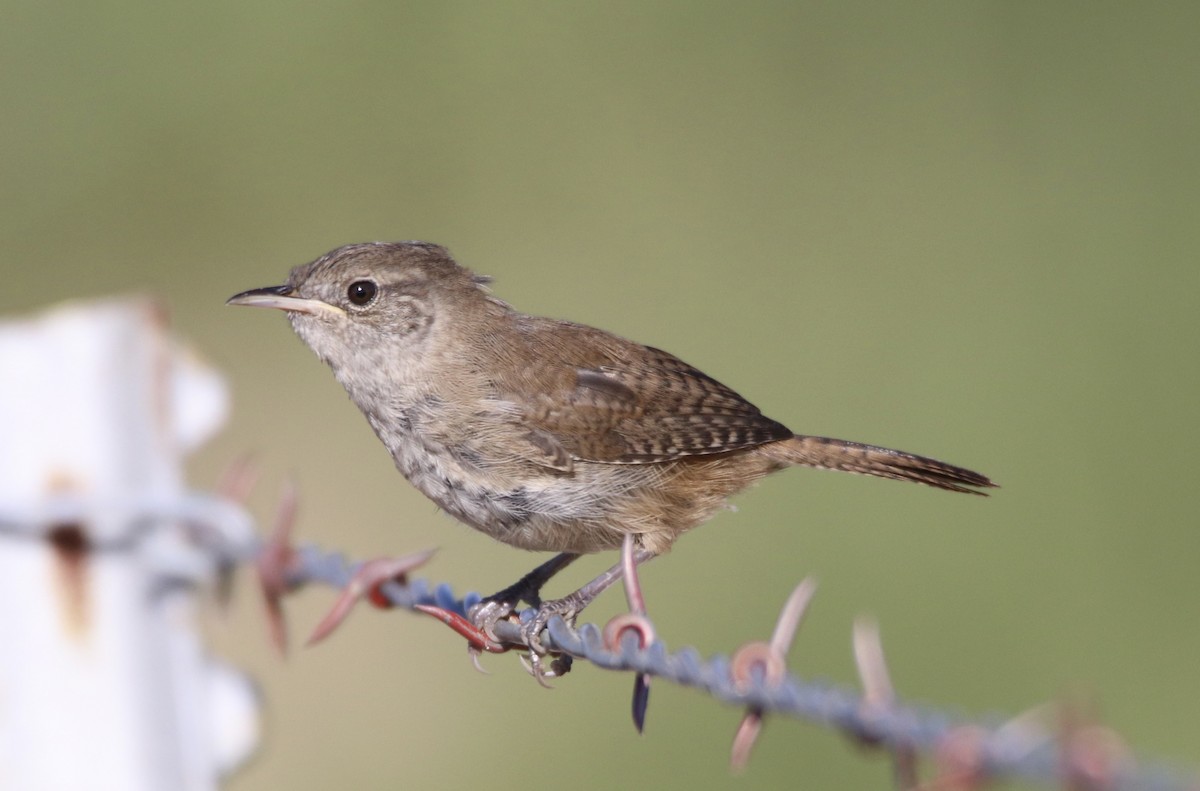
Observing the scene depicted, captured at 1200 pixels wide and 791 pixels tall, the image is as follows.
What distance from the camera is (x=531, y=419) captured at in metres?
3.19

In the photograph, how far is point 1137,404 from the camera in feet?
18.1

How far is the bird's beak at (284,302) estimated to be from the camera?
133 inches

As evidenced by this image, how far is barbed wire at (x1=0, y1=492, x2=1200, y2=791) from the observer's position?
41.2 inches

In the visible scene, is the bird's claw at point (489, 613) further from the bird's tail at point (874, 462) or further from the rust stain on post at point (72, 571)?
the rust stain on post at point (72, 571)

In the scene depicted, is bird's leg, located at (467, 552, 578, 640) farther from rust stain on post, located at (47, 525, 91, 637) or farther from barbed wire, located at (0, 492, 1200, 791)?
rust stain on post, located at (47, 525, 91, 637)

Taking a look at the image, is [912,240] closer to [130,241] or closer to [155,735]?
[130,241]

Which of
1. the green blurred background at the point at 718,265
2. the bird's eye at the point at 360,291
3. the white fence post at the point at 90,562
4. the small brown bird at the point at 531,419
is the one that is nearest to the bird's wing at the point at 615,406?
the small brown bird at the point at 531,419

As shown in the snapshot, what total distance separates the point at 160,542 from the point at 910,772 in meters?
1.03

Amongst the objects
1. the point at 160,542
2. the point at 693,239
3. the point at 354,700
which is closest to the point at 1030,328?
the point at 693,239

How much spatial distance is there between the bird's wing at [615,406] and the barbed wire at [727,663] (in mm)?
797

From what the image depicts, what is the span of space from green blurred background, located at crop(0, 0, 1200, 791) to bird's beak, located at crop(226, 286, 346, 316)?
2177 millimetres

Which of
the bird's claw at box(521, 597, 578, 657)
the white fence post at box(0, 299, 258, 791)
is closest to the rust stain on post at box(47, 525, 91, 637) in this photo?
the white fence post at box(0, 299, 258, 791)

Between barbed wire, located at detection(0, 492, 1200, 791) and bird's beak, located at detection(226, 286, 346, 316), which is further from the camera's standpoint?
bird's beak, located at detection(226, 286, 346, 316)

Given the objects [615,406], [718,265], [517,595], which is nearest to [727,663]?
[615,406]
